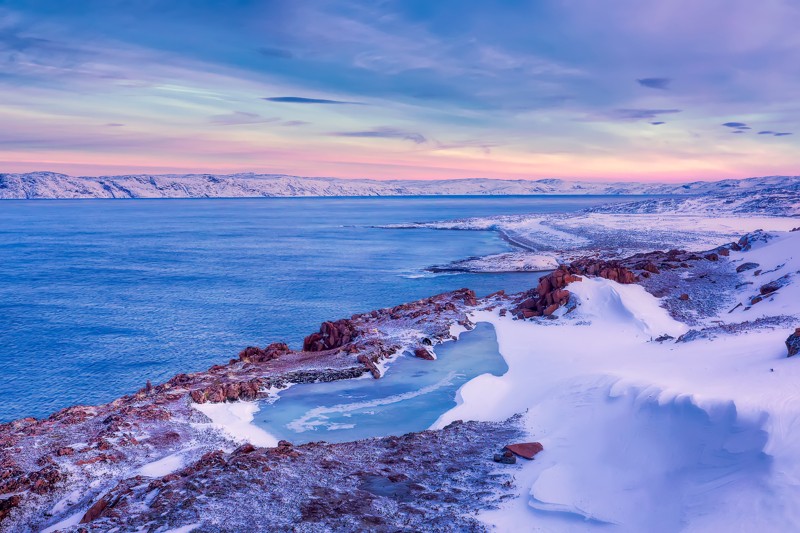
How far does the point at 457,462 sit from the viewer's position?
12797 millimetres

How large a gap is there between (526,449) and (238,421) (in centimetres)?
903

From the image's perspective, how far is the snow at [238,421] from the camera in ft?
51.4

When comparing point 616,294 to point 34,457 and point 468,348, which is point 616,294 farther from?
point 34,457

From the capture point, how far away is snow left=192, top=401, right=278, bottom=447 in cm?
1566

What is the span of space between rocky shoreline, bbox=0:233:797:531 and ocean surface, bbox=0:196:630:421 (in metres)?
8.18

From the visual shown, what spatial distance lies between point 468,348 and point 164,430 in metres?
13.3

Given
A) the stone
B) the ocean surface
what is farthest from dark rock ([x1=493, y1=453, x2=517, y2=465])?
the stone

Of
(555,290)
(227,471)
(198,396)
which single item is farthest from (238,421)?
(555,290)

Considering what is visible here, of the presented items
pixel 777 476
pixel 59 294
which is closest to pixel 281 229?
pixel 59 294

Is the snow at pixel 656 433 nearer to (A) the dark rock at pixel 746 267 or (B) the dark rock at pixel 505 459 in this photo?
(B) the dark rock at pixel 505 459

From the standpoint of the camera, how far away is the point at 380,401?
18.7 m

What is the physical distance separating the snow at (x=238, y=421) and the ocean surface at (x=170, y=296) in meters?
8.38

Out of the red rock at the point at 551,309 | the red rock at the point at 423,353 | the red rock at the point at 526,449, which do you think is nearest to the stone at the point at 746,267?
the red rock at the point at 551,309

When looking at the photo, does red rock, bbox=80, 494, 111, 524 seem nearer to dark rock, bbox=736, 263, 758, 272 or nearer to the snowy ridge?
dark rock, bbox=736, 263, 758, 272
